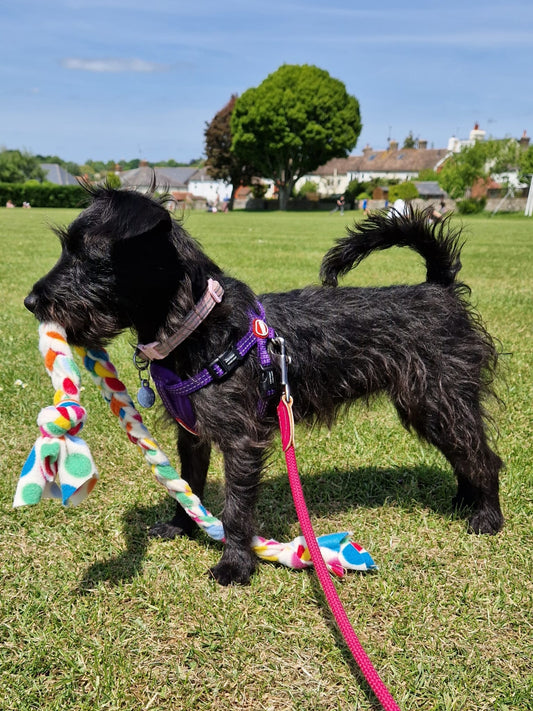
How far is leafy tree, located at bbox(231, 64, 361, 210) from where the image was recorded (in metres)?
58.5

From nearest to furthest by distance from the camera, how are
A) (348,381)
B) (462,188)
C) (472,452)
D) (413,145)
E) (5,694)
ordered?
1. (5,694)
2. (348,381)
3. (472,452)
4. (462,188)
5. (413,145)

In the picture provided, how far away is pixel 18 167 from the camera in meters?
86.9

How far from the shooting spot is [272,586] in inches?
126

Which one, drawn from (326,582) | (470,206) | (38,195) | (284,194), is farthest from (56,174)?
(326,582)

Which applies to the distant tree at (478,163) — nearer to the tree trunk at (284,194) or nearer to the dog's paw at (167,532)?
the tree trunk at (284,194)

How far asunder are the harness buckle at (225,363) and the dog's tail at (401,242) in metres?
1.00

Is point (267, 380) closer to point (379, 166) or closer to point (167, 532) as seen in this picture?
point (167, 532)

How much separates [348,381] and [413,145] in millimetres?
142733

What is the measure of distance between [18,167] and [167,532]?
95.6 m

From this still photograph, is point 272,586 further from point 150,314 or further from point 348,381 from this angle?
point 150,314

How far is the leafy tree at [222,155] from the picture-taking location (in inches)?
2682

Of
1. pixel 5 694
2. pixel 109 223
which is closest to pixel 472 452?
pixel 109 223

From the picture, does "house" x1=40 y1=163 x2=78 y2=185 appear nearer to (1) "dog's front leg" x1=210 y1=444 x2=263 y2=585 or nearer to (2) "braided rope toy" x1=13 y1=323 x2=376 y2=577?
(2) "braided rope toy" x1=13 y1=323 x2=376 y2=577

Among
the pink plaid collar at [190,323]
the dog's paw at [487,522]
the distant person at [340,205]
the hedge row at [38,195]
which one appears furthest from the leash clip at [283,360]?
the hedge row at [38,195]
